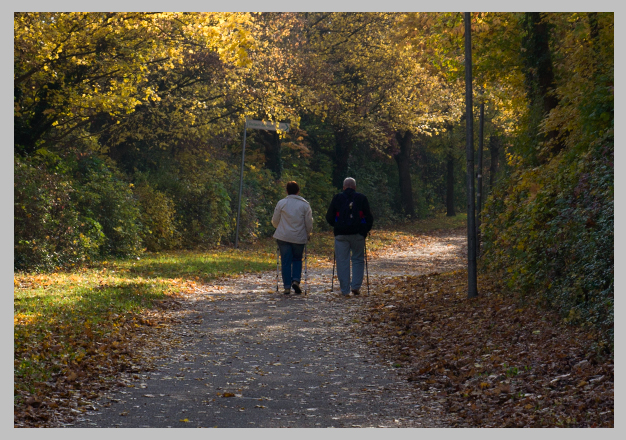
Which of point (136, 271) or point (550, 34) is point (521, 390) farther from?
point (136, 271)

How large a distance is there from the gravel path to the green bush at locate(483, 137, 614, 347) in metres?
2.15

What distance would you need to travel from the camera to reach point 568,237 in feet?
25.9

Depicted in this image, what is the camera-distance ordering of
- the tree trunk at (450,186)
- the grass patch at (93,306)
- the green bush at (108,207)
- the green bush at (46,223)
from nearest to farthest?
the grass patch at (93,306) → the green bush at (46,223) → the green bush at (108,207) → the tree trunk at (450,186)

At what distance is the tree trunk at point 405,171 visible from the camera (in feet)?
126

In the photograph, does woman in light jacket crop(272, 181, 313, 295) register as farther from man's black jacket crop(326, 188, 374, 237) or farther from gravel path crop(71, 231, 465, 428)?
gravel path crop(71, 231, 465, 428)

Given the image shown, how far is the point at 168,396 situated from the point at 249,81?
1993cm

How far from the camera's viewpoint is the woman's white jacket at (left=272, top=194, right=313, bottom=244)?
1268cm

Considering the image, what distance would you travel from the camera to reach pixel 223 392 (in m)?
6.35

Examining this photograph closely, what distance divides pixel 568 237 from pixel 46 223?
11415mm

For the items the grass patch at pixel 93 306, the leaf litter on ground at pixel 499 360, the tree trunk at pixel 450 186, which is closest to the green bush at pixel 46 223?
the grass patch at pixel 93 306

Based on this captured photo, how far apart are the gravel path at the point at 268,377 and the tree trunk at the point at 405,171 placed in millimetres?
27073

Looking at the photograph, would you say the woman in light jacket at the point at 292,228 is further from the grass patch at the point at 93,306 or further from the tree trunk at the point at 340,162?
the tree trunk at the point at 340,162

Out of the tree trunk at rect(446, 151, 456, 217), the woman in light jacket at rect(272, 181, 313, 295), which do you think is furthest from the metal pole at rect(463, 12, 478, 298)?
the tree trunk at rect(446, 151, 456, 217)

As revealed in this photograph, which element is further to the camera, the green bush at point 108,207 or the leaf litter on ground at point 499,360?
the green bush at point 108,207
